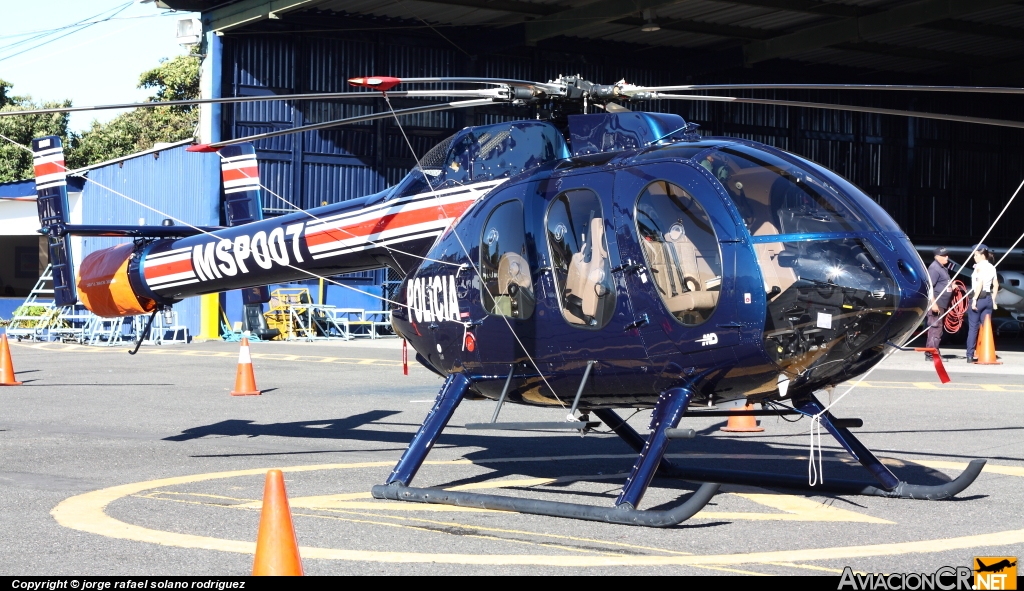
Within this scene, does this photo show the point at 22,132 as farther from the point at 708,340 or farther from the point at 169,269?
the point at 708,340

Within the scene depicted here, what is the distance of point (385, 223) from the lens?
31.0 ft

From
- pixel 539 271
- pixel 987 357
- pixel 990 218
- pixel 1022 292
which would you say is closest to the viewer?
pixel 539 271

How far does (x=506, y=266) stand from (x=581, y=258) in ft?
2.35

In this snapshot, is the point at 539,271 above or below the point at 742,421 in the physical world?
above

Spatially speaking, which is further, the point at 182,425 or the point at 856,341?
the point at 182,425

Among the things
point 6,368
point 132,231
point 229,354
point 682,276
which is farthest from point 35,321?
point 682,276

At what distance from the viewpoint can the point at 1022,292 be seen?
30.5 m

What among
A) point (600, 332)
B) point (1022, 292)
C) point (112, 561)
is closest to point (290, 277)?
point (600, 332)

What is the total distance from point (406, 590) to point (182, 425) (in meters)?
7.70

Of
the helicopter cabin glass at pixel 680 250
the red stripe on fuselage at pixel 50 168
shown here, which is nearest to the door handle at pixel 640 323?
the helicopter cabin glass at pixel 680 250

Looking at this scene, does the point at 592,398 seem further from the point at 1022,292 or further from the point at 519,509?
the point at 1022,292

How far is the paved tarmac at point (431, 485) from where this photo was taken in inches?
235

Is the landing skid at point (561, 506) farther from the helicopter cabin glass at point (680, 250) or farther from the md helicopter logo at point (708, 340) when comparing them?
the helicopter cabin glass at point (680, 250)

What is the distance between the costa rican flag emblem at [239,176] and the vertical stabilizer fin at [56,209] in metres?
1.64
